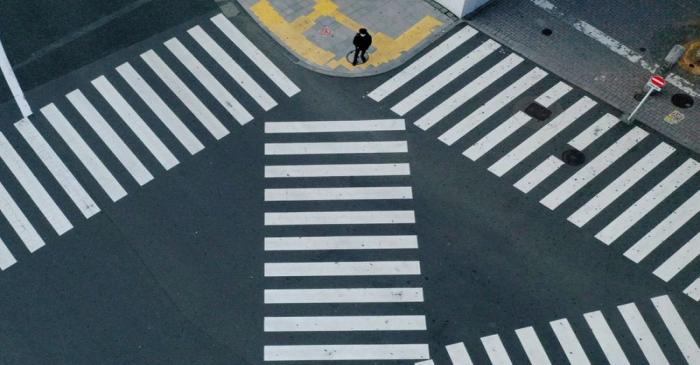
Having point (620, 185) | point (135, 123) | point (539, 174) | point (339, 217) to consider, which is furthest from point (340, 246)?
point (620, 185)

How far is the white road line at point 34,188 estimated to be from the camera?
68.7 ft

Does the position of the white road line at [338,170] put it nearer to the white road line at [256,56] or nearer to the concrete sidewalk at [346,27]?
the white road line at [256,56]

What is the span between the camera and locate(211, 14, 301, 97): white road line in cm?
2420

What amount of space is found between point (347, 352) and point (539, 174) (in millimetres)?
8533

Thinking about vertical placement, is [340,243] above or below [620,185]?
below

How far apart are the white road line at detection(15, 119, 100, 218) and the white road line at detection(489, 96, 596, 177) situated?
41.4 ft

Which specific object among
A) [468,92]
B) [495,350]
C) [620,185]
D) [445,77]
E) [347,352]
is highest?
[445,77]

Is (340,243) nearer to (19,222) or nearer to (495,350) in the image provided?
(495,350)

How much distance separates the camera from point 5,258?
20.2m

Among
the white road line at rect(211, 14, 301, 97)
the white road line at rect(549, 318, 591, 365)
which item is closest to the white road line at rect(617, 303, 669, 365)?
the white road line at rect(549, 318, 591, 365)

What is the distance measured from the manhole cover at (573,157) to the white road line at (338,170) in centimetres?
517

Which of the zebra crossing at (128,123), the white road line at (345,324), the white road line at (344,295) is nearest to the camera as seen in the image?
the white road line at (345,324)

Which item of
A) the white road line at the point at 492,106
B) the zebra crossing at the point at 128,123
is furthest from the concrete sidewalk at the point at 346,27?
the white road line at the point at 492,106

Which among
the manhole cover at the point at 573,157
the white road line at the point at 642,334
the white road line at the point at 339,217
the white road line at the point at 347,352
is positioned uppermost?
Answer: the manhole cover at the point at 573,157
